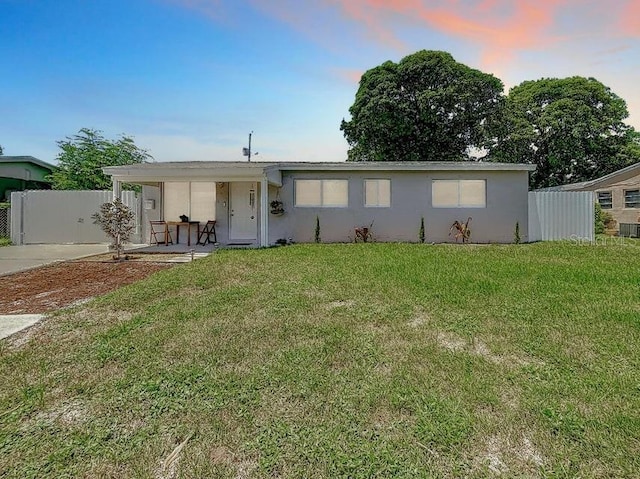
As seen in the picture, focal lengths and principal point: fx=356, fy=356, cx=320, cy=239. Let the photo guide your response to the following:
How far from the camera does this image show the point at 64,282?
613 cm

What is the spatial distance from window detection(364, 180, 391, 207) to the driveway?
8.16 m

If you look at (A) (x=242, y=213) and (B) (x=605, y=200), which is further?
(B) (x=605, y=200)

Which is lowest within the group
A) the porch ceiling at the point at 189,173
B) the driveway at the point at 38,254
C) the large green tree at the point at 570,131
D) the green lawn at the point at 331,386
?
the green lawn at the point at 331,386

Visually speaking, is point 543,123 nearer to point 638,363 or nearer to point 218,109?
point 218,109

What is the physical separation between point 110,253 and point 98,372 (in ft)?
26.6

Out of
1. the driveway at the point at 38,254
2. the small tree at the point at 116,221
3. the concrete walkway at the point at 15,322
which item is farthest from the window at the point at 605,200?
the concrete walkway at the point at 15,322

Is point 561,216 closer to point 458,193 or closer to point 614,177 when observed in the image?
point 458,193

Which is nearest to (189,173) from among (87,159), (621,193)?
(87,159)

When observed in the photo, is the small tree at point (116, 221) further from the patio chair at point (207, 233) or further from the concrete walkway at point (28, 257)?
the patio chair at point (207, 233)

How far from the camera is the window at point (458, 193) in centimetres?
1169

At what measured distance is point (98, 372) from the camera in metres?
2.81

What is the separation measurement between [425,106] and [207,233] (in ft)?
51.6

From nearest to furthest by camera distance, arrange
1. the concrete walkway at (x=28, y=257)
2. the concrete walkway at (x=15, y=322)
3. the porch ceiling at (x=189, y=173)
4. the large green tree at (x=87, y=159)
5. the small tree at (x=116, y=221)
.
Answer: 1. the concrete walkway at (x=15, y=322)
2. the concrete walkway at (x=28, y=257)
3. the small tree at (x=116, y=221)
4. the porch ceiling at (x=189, y=173)
5. the large green tree at (x=87, y=159)

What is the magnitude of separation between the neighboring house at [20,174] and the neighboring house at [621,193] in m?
27.0
